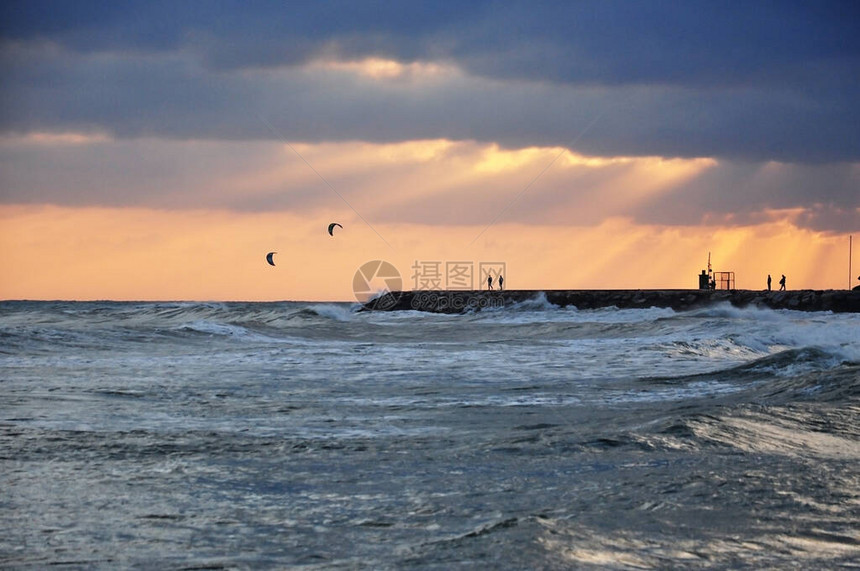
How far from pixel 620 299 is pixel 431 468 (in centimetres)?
4137

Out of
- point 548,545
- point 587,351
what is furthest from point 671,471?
point 587,351

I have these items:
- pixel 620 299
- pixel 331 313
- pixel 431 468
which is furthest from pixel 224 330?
pixel 620 299

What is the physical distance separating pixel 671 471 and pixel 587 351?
12.5 metres

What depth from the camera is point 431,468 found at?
6039 millimetres

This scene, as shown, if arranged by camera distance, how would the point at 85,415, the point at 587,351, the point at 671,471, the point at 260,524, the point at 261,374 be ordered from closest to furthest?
the point at 260,524, the point at 671,471, the point at 85,415, the point at 261,374, the point at 587,351

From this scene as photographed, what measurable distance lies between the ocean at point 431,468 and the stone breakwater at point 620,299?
27.8 meters

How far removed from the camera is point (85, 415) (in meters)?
8.45

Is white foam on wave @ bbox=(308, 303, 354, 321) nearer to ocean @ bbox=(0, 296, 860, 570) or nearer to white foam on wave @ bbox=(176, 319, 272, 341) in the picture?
white foam on wave @ bbox=(176, 319, 272, 341)

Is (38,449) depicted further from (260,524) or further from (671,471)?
(671,471)

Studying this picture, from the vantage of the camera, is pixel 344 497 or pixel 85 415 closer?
pixel 344 497

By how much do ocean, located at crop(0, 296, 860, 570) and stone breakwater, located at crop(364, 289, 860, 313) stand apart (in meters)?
27.8

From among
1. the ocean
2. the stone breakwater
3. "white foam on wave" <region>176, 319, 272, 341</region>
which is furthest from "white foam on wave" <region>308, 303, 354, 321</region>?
the ocean

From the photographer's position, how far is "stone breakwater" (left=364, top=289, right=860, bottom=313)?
3959 centimetres

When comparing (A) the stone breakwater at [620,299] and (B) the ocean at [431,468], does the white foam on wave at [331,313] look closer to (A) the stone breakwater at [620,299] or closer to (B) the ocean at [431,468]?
(A) the stone breakwater at [620,299]
